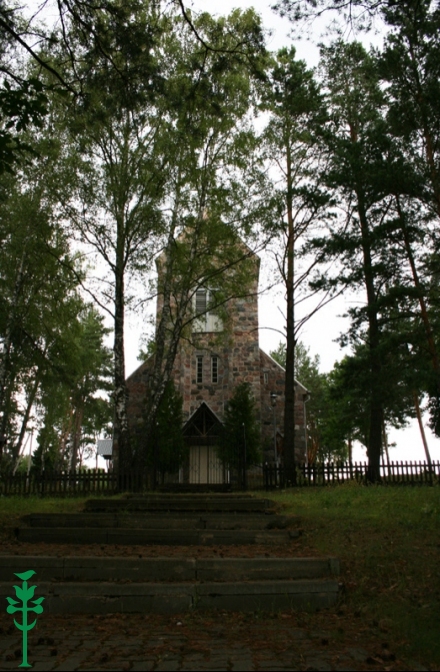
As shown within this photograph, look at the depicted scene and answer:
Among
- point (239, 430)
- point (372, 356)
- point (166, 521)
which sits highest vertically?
point (372, 356)

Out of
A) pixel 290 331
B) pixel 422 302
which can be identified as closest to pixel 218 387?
pixel 290 331

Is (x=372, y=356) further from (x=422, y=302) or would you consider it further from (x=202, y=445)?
(x=202, y=445)

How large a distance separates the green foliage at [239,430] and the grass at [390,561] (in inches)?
412

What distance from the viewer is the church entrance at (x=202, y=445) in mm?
23453

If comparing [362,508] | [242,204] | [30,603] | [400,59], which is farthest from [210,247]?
[30,603]

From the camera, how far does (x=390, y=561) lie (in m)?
6.24

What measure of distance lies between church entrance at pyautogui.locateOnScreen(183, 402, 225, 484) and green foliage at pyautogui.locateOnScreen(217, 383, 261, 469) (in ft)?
2.68

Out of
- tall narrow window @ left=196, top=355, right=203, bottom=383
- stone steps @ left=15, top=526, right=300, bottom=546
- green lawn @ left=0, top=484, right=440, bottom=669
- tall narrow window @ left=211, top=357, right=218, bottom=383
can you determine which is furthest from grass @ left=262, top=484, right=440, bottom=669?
tall narrow window @ left=196, top=355, right=203, bottom=383

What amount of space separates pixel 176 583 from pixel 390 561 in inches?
96.8

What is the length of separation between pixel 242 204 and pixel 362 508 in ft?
34.7

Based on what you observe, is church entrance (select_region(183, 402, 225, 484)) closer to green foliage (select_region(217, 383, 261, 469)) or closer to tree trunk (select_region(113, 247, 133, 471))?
green foliage (select_region(217, 383, 261, 469))

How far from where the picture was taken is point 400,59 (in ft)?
41.9

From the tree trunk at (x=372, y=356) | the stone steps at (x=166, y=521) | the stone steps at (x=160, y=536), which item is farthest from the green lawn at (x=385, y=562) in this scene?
the tree trunk at (x=372, y=356)

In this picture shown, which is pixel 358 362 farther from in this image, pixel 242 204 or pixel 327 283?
pixel 242 204
